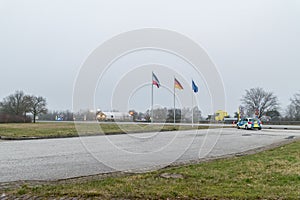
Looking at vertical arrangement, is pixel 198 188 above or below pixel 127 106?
below

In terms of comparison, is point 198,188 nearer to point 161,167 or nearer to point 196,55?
point 161,167

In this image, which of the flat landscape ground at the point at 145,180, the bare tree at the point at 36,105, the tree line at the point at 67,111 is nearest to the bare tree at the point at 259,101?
the tree line at the point at 67,111

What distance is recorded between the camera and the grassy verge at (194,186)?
187 inches

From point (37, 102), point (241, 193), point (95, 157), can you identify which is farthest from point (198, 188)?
point (37, 102)

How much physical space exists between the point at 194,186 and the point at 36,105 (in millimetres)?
61186

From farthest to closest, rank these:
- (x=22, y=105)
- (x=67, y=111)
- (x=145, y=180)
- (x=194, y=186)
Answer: (x=67, y=111)
(x=22, y=105)
(x=145, y=180)
(x=194, y=186)

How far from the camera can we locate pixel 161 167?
7867 millimetres

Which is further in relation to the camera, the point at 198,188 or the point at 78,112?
the point at 78,112

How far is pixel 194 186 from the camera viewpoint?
5.41 m

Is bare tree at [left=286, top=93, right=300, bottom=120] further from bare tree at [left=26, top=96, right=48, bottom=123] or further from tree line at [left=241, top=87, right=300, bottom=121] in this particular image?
bare tree at [left=26, top=96, right=48, bottom=123]

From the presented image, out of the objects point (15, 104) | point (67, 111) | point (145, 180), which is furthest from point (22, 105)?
point (145, 180)

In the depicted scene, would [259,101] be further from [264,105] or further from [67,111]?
[67,111]

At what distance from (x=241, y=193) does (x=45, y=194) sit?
3496 millimetres

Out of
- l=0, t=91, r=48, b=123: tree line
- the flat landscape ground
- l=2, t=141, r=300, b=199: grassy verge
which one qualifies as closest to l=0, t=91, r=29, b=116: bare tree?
l=0, t=91, r=48, b=123: tree line
